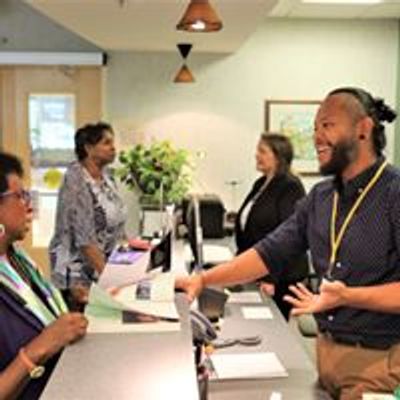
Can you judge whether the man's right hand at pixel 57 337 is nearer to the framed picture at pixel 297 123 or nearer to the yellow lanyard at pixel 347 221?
the yellow lanyard at pixel 347 221

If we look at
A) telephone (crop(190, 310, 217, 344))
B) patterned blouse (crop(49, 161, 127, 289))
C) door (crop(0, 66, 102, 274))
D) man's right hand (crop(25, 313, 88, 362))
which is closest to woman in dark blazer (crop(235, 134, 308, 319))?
patterned blouse (crop(49, 161, 127, 289))

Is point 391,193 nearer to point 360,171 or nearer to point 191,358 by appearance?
point 360,171

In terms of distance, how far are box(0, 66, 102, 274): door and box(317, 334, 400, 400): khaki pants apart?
170 inches

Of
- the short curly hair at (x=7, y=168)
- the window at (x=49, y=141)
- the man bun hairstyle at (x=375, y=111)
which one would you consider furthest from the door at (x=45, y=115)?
the man bun hairstyle at (x=375, y=111)

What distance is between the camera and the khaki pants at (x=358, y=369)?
1.96 m

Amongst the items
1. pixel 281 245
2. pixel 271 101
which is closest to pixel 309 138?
pixel 271 101

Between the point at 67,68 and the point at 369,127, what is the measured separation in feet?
14.6

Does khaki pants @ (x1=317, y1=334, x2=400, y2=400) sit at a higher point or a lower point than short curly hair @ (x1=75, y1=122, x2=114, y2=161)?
lower

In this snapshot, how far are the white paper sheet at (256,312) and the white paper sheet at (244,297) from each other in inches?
4.4

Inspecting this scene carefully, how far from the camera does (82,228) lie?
129 inches

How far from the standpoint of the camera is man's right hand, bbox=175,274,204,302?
6.56 ft

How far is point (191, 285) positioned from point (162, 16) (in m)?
2.45

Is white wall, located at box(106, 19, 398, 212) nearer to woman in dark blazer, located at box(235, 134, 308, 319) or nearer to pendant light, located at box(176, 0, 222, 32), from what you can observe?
woman in dark blazer, located at box(235, 134, 308, 319)

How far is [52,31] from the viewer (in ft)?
19.5
